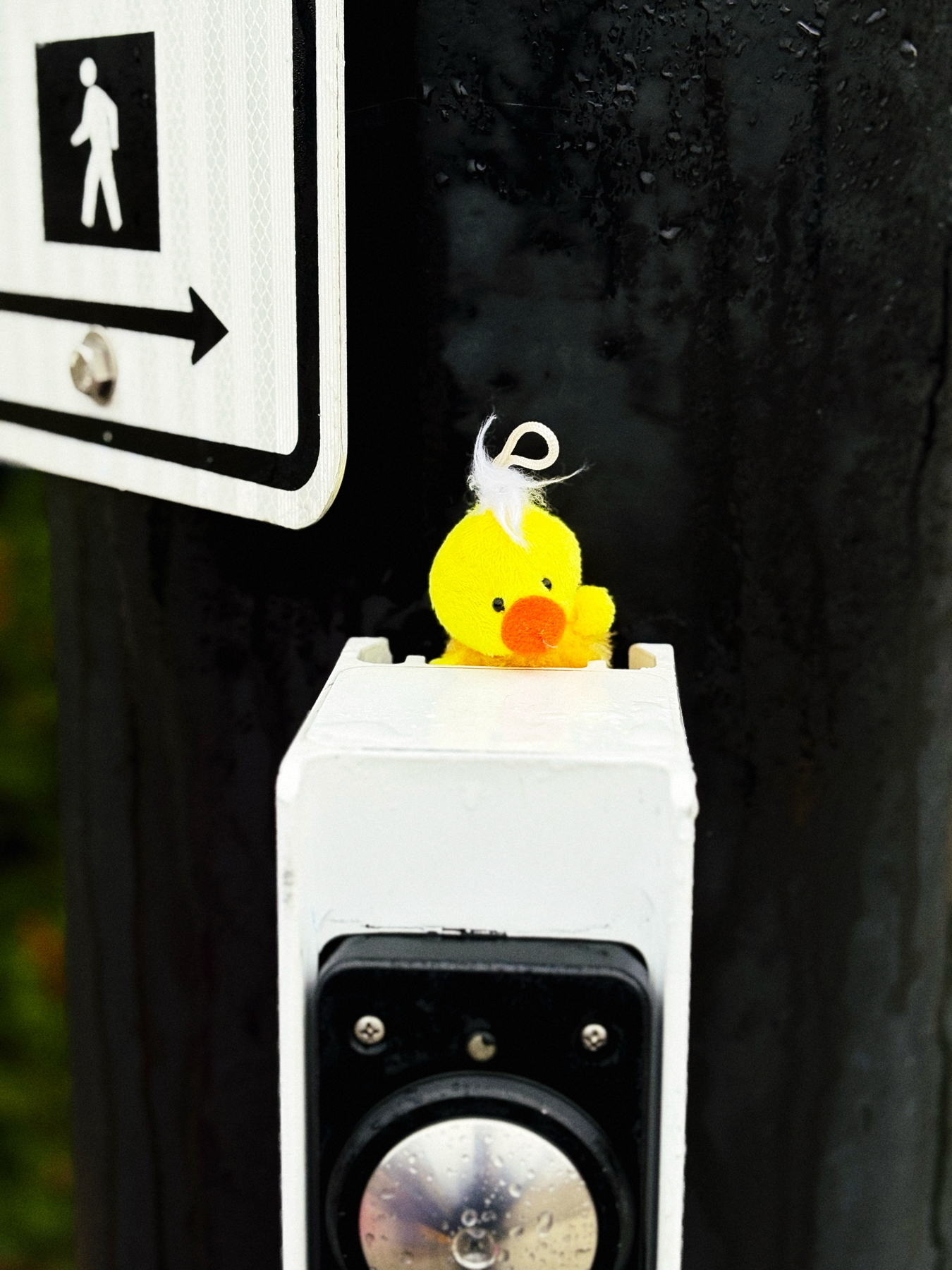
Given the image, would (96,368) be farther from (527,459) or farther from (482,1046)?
(482,1046)

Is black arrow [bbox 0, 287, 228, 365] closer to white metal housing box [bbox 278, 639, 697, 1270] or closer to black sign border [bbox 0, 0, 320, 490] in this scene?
black sign border [bbox 0, 0, 320, 490]

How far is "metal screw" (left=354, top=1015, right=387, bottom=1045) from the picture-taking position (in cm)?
80

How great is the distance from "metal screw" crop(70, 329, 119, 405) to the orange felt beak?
0.36m

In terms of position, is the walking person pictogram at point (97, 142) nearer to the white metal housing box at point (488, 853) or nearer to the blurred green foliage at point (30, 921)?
the white metal housing box at point (488, 853)

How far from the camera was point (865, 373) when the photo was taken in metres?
0.97

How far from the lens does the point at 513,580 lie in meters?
0.95

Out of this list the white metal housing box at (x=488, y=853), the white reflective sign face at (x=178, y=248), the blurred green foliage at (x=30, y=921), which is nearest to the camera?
the white metal housing box at (x=488, y=853)

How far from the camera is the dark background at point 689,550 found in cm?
94

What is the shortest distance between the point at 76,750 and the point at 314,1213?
0.48m

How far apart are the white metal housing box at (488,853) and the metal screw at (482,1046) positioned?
0.19 ft

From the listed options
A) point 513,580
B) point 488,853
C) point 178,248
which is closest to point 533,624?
point 513,580

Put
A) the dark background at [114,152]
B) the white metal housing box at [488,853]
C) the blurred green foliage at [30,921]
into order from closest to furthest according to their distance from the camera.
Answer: the white metal housing box at [488,853] → the dark background at [114,152] → the blurred green foliage at [30,921]

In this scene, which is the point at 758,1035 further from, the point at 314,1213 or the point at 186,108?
the point at 186,108

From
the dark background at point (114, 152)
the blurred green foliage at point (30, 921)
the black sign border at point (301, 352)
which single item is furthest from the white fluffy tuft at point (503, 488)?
the blurred green foliage at point (30, 921)
